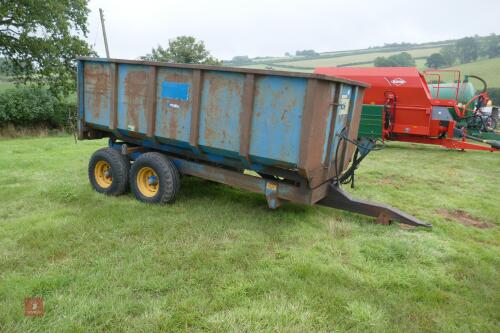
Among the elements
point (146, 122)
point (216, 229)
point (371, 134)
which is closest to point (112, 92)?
point (146, 122)

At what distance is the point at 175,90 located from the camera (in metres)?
5.18

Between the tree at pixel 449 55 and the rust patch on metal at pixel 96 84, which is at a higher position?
the tree at pixel 449 55

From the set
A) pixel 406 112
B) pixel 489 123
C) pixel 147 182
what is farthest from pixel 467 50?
pixel 147 182

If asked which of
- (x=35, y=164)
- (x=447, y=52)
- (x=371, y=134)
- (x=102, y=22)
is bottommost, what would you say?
(x=35, y=164)

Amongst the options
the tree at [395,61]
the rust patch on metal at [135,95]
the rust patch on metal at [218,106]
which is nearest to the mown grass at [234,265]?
the rust patch on metal at [218,106]

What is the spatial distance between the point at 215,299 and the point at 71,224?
90.6 inches

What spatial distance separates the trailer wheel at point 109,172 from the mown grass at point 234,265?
0.21 metres

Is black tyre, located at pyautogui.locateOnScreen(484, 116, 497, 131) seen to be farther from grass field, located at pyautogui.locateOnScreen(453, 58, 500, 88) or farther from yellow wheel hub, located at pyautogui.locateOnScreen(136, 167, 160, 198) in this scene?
grass field, located at pyautogui.locateOnScreen(453, 58, 500, 88)

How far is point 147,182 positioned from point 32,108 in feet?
43.3

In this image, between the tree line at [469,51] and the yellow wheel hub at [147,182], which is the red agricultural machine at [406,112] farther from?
the tree line at [469,51]

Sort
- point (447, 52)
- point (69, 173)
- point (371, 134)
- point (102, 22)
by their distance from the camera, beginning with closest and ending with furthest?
point (69, 173) → point (371, 134) → point (102, 22) → point (447, 52)

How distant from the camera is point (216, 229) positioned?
4633mm

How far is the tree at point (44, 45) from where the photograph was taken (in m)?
16.4

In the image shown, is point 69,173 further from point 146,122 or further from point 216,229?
Answer: point 216,229
